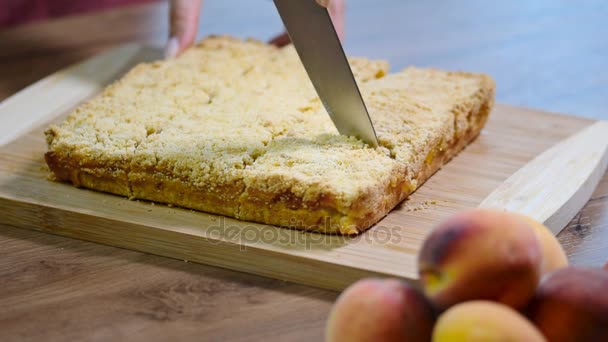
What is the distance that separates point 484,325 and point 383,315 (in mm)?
155

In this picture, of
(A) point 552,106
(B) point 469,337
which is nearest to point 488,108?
(A) point 552,106

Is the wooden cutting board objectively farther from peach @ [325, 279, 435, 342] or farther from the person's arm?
the person's arm

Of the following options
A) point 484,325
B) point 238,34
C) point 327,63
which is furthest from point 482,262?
point 238,34

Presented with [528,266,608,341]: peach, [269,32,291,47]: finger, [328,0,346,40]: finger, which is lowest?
[528,266,608,341]: peach

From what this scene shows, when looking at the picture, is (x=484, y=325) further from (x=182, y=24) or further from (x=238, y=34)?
(x=238, y=34)

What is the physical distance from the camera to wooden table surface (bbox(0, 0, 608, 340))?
1.38 m

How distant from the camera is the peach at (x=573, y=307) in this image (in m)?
1.03

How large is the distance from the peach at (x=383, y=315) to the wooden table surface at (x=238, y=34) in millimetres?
278

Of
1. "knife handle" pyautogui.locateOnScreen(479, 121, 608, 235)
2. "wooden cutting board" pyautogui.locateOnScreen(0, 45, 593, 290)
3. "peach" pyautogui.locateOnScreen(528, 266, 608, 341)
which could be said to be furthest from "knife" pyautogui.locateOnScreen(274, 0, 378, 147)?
"peach" pyautogui.locateOnScreen(528, 266, 608, 341)

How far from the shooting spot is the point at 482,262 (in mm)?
1035

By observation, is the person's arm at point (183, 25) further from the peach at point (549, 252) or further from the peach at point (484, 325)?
the peach at point (484, 325)

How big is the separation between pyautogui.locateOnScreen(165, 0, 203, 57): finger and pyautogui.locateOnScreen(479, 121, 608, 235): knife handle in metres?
1.31

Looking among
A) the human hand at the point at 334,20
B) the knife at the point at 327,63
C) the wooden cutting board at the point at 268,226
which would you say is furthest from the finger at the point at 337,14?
the knife at the point at 327,63

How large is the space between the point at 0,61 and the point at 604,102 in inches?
90.4
